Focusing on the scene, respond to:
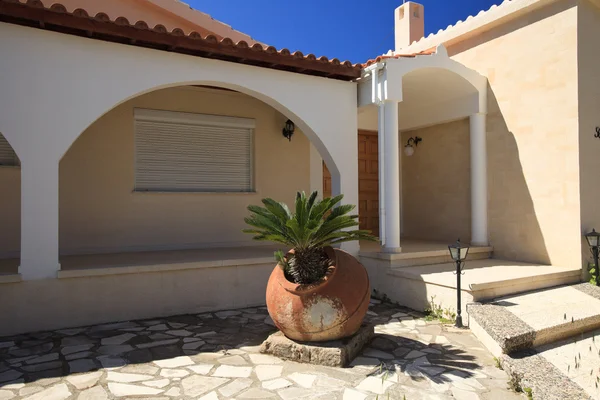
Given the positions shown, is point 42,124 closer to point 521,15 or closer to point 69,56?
point 69,56

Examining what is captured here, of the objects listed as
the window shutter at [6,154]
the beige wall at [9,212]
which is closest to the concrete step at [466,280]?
the beige wall at [9,212]

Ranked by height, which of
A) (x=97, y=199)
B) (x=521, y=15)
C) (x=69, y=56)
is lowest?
(x=97, y=199)

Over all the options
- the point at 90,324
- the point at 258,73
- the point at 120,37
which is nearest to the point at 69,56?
the point at 120,37

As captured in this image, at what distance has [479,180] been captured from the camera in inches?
333

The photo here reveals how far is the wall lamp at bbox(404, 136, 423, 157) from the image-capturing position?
10320 millimetres

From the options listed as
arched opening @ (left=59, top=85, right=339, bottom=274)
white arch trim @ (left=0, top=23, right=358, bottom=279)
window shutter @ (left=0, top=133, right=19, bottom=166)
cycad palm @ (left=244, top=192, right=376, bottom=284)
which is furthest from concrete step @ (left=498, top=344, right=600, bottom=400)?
window shutter @ (left=0, top=133, right=19, bottom=166)

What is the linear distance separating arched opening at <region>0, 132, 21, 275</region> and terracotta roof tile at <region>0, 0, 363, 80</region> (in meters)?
2.78

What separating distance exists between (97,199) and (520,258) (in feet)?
25.0

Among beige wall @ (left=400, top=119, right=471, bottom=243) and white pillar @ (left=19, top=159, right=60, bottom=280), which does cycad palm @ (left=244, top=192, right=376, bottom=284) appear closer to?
white pillar @ (left=19, top=159, right=60, bottom=280)

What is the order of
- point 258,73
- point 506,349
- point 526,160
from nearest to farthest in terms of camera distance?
point 506,349
point 258,73
point 526,160

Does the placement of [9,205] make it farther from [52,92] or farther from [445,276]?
[445,276]

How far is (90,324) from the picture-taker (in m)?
5.80

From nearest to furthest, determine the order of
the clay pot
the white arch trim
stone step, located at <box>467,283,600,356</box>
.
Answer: the clay pot < stone step, located at <box>467,283,600,356</box> < the white arch trim

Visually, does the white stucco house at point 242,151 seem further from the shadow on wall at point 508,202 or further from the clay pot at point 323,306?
the clay pot at point 323,306
